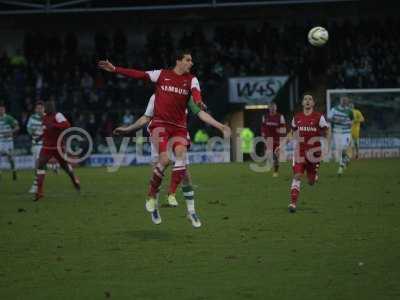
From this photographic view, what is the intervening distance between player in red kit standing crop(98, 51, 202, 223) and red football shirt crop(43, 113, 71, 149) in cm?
782

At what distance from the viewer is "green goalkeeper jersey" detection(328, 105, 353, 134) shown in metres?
28.9

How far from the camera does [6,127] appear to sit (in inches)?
1165

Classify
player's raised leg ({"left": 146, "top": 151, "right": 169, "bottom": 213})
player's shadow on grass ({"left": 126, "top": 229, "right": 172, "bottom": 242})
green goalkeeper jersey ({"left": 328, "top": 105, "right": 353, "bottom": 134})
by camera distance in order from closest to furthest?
player's shadow on grass ({"left": 126, "top": 229, "right": 172, "bottom": 242}) → player's raised leg ({"left": 146, "top": 151, "right": 169, "bottom": 213}) → green goalkeeper jersey ({"left": 328, "top": 105, "right": 353, "bottom": 134})

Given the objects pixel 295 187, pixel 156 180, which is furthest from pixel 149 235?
pixel 295 187

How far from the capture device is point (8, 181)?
95.0ft

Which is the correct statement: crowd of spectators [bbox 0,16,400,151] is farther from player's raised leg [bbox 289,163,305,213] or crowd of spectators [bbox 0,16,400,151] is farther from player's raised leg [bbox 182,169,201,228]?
player's raised leg [bbox 182,169,201,228]

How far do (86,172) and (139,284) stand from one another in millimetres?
23879

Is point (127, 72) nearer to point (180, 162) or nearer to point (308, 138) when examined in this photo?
point (180, 162)

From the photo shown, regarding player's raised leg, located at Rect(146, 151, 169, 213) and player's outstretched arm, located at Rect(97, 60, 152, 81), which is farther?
player's raised leg, located at Rect(146, 151, 169, 213)

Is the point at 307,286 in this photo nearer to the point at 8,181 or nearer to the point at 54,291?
the point at 54,291

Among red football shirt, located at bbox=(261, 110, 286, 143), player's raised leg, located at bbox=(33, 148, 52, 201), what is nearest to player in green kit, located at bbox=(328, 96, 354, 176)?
red football shirt, located at bbox=(261, 110, 286, 143)

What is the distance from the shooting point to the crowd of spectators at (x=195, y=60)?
40.7 m

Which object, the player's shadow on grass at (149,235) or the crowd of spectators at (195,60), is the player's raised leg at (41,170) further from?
the crowd of spectators at (195,60)

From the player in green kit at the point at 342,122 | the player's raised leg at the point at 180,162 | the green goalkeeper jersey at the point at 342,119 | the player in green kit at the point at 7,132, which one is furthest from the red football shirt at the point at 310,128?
the player in green kit at the point at 7,132
